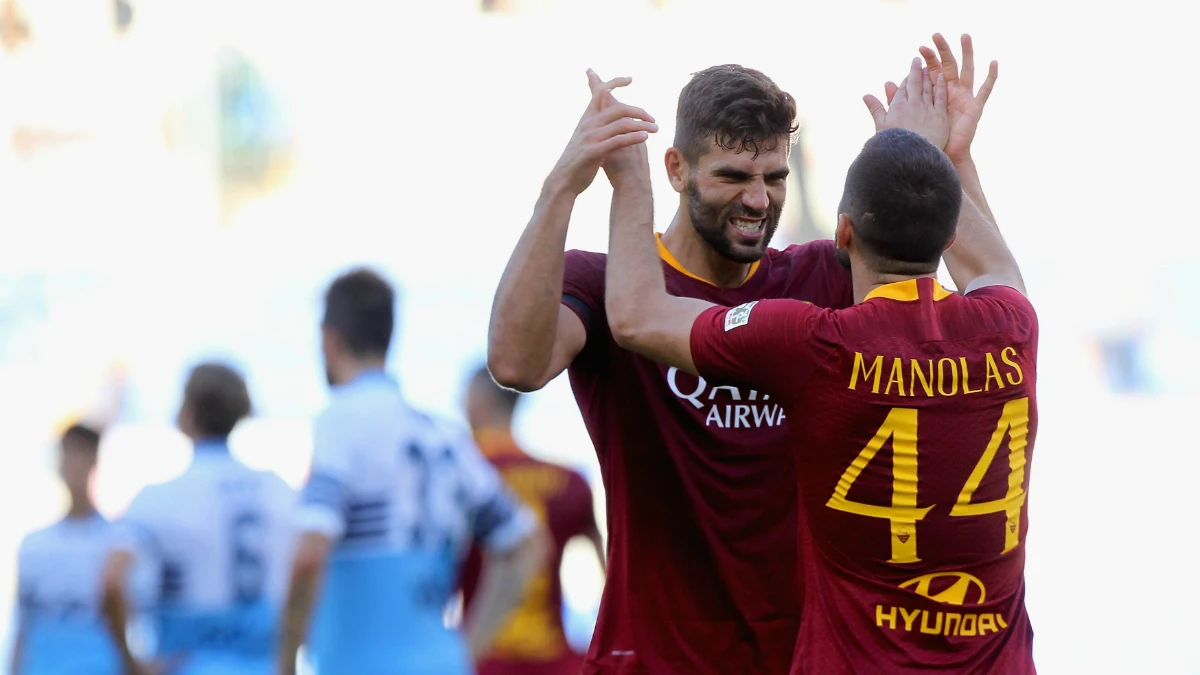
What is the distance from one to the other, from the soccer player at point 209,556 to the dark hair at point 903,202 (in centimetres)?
334

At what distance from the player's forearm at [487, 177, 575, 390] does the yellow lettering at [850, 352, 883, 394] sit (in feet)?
2.16

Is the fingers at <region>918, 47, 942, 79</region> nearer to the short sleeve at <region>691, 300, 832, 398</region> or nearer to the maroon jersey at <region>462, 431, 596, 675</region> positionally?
the short sleeve at <region>691, 300, 832, 398</region>

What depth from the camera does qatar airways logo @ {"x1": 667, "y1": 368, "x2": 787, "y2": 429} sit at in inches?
129

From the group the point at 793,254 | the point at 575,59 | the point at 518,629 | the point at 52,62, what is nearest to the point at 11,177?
the point at 52,62

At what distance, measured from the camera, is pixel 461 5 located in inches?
1065

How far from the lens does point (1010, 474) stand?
111 inches

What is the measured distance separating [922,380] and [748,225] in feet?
2.32

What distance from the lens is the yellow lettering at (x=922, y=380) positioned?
8.89 feet

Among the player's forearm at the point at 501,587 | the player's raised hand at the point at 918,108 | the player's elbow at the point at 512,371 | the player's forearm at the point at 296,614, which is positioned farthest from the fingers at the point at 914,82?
the player's forearm at the point at 296,614

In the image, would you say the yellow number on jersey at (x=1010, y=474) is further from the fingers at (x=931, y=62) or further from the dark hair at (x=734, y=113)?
the fingers at (x=931, y=62)

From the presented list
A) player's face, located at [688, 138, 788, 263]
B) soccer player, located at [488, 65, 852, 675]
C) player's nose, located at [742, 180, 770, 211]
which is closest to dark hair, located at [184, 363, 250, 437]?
soccer player, located at [488, 65, 852, 675]

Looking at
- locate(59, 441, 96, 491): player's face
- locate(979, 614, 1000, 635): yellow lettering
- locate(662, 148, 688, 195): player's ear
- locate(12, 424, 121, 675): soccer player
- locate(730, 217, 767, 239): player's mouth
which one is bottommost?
locate(12, 424, 121, 675): soccer player

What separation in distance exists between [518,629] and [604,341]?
2.84 metres

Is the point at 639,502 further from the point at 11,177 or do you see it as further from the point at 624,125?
the point at 11,177
